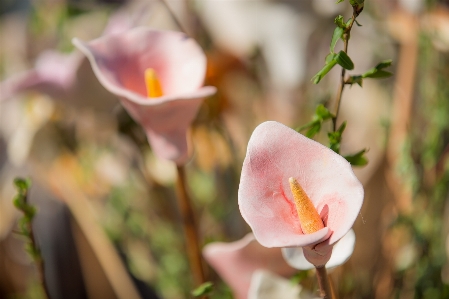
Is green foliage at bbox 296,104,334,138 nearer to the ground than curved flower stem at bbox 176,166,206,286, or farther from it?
farther from it

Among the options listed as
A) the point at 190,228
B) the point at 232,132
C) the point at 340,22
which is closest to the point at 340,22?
the point at 340,22

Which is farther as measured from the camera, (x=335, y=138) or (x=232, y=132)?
(x=232, y=132)

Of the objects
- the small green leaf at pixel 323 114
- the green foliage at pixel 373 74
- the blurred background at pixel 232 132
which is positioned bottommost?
the blurred background at pixel 232 132

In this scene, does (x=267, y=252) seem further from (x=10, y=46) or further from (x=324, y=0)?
Result: (x=10, y=46)

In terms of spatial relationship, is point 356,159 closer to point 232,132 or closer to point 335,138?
point 335,138

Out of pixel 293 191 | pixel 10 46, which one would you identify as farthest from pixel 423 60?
pixel 10 46

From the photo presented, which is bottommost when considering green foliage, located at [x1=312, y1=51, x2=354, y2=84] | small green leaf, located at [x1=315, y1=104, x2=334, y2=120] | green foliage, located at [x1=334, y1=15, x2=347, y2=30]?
small green leaf, located at [x1=315, y1=104, x2=334, y2=120]
